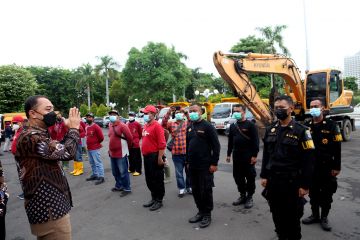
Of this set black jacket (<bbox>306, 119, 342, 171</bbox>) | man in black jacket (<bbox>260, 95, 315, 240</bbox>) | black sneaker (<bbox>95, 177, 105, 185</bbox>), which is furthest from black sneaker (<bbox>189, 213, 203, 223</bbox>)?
black sneaker (<bbox>95, 177, 105, 185</bbox>)

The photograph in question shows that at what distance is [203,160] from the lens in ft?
15.6

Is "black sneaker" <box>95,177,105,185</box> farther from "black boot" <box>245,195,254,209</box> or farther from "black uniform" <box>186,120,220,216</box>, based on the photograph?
"black boot" <box>245,195,254,209</box>

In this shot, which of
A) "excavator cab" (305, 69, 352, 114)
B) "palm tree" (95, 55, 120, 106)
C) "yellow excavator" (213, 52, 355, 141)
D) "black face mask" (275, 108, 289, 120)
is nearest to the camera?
"black face mask" (275, 108, 289, 120)

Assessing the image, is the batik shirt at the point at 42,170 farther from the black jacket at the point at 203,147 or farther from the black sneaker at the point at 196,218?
the black sneaker at the point at 196,218

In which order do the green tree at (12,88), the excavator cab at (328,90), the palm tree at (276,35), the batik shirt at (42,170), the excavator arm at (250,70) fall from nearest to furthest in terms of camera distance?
the batik shirt at (42,170) → the excavator arm at (250,70) → the excavator cab at (328,90) → the palm tree at (276,35) → the green tree at (12,88)

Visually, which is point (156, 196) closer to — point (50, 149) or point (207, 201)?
point (207, 201)

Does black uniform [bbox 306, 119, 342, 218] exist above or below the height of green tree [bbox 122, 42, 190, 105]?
below

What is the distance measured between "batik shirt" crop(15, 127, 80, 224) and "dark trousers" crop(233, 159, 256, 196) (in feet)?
11.4

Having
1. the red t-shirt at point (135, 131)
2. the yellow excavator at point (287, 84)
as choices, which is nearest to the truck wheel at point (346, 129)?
the yellow excavator at point (287, 84)

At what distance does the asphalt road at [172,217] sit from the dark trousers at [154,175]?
12.0 inches

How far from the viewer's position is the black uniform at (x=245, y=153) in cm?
541

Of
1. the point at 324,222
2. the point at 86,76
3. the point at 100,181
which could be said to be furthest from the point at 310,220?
the point at 86,76

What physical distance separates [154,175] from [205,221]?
1.36m

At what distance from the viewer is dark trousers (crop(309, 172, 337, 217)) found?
445 cm
